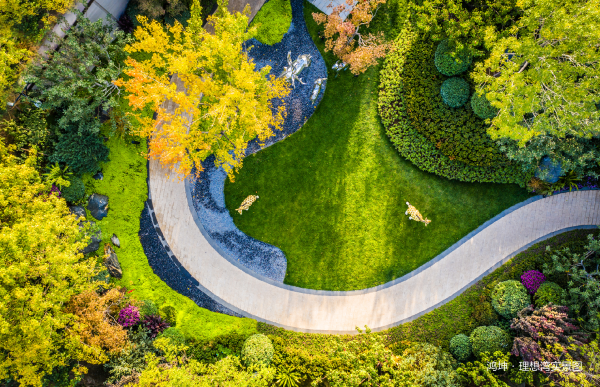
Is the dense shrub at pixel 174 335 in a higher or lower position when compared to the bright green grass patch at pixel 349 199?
lower

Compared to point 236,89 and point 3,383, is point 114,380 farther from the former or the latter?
point 236,89

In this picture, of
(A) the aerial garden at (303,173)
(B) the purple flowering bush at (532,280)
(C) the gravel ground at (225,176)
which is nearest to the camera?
(A) the aerial garden at (303,173)

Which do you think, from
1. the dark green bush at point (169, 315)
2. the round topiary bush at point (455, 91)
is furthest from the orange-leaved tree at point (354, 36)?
the dark green bush at point (169, 315)

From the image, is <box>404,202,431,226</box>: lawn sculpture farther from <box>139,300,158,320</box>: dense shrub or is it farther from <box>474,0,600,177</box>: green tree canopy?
<box>139,300,158,320</box>: dense shrub

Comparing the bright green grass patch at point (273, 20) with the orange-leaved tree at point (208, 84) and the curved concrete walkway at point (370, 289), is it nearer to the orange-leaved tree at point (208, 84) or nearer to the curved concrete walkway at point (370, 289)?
the orange-leaved tree at point (208, 84)

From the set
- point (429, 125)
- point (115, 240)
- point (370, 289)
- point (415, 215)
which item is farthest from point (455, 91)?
point (115, 240)

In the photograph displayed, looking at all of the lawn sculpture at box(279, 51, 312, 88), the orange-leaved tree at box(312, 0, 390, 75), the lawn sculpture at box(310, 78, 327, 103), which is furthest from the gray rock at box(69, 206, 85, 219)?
the orange-leaved tree at box(312, 0, 390, 75)

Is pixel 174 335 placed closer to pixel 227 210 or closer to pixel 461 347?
pixel 227 210
